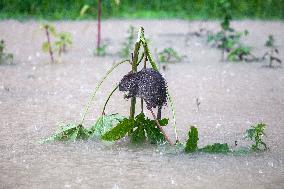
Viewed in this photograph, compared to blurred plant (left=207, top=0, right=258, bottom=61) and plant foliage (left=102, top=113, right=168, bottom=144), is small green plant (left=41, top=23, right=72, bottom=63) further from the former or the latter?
plant foliage (left=102, top=113, right=168, bottom=144)

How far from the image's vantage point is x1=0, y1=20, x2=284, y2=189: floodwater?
1556 millimetres

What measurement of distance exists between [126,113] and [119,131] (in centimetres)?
53

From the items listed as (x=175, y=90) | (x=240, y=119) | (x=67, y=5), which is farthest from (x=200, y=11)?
(x=240, y=119)

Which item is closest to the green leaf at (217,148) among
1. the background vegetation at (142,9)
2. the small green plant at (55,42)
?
the small green plant at (55,42)

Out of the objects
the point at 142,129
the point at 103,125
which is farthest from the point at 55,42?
the point at 142,129

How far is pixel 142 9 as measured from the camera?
6387 millimetres

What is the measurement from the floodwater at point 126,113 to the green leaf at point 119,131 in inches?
1.5

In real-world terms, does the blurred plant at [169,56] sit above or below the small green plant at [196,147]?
above

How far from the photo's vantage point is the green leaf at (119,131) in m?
1.79

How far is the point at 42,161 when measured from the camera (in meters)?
1.68

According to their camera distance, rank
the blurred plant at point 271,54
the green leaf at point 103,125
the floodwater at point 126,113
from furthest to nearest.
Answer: the blurred plant at point 271,54
the green leaf at point 103,125
the floodwater at point 126,113

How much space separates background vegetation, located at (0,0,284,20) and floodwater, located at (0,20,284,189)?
1393 mm

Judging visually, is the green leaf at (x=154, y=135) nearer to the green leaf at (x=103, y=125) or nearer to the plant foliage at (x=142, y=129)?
the plant foliage at (x=142, y=129)

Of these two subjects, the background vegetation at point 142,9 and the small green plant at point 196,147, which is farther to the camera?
the background vegetation at point 142,9
